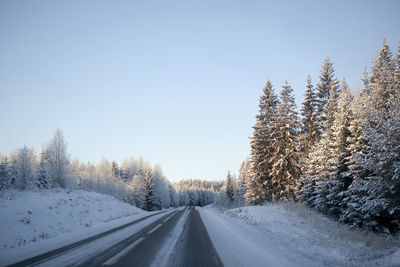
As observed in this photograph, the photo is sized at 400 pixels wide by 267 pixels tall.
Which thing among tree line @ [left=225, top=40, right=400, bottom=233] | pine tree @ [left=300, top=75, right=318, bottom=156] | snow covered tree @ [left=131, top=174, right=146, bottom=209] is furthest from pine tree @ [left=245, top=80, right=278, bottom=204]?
snow covered tree @ [left=131, top=174, right=146, bottom=209]

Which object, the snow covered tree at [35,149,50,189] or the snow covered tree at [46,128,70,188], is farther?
the snow covered tree at [35,149,50,189]

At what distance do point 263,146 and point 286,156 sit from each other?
11.5 feet

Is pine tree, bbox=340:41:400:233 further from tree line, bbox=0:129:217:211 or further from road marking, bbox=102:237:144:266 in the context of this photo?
tree line, bbox=0:129:217:211

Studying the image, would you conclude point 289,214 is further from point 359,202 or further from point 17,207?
point 17,207

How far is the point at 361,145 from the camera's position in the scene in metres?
15.8

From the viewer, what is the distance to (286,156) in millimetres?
24672

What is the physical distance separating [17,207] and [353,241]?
1714 cm

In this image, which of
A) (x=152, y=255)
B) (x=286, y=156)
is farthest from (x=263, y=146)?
(x=152, y=255)

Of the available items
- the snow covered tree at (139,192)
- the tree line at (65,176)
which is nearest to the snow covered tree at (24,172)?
the tree line at (65,176)

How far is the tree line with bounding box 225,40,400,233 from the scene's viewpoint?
12.2m

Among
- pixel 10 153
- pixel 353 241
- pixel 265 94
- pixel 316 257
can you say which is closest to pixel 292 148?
pixel 265 94

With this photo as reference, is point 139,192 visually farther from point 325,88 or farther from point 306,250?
point 306,250

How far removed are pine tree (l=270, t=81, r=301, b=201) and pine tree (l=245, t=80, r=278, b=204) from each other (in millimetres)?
1034

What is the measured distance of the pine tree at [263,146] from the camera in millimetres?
26891
